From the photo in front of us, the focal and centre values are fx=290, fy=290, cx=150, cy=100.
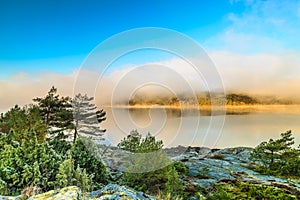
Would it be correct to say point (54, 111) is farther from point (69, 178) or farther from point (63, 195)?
point (63, 195)

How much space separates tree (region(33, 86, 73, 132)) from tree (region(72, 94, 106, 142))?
3.21ft

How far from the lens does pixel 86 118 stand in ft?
105

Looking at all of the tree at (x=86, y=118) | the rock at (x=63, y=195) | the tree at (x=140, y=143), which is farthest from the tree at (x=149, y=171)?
the tree at (x=86, y=118)

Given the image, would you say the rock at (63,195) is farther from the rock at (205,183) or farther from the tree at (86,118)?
the tree at (86,118)

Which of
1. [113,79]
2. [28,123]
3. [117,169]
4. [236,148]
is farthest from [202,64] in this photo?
[236,148]

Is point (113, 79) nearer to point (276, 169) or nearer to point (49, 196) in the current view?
point (49, 196)

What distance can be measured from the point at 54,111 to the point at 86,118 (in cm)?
403

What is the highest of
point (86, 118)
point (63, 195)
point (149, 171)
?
point (86, 118)

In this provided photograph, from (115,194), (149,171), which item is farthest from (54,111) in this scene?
(115,194)

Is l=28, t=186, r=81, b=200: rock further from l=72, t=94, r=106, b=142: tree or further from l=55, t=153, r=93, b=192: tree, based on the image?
l=72, t=94, r=106, b=142: tree

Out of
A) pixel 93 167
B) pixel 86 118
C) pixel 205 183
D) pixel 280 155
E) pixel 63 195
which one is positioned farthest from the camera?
pixel 280 155

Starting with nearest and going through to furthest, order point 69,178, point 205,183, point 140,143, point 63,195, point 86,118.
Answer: point 63,195
point 69,178
point 140,143
point 205,183
point 86,118

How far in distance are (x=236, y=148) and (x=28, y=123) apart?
40.6 meters

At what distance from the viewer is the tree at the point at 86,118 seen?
29969 millimetres
